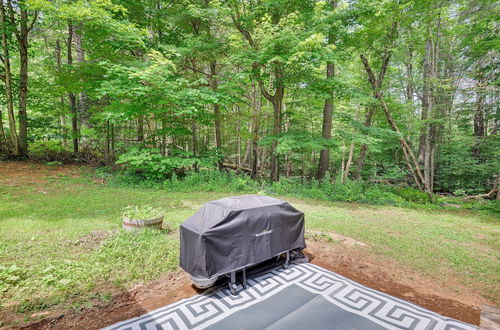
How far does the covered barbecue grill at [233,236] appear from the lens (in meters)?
2.83

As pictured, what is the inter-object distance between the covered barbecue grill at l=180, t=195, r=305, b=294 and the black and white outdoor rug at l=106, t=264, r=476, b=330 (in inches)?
12.4

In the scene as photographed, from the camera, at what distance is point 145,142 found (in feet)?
31.5

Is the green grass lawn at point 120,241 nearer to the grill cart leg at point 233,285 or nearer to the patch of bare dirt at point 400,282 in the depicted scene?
the patch of bare dirt at point 400,282

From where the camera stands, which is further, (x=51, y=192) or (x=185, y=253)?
(x=51, y=192)

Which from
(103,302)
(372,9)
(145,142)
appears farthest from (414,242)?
(145,142)

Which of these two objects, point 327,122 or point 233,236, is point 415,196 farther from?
point 233,236

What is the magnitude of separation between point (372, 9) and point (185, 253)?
8.90m

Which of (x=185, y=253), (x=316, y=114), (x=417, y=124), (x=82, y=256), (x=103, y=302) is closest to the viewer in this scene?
(x=103, y=302)

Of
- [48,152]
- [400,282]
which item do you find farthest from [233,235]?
[48,152]

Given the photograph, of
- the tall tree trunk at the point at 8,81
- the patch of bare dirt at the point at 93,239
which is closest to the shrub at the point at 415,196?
the patch of bare dirt at the point at 93,239

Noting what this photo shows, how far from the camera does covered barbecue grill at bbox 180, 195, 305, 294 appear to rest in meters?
2.83

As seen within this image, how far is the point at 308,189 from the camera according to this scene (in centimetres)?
910

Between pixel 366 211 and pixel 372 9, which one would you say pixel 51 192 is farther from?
pixel 372 9

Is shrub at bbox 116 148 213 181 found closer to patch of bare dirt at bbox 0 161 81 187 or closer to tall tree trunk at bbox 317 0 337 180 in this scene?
patch of bare dirt at bbox 0 161 81 187
